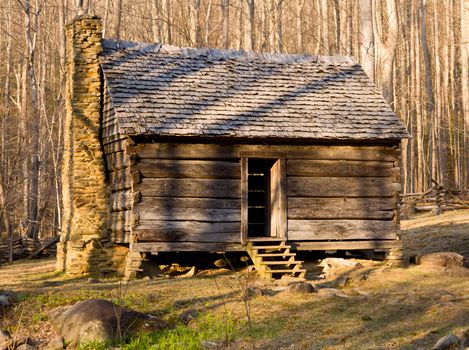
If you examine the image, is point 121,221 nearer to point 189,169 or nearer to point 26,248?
point 189,169

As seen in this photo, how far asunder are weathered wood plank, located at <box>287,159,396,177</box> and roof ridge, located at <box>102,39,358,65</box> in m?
3.64

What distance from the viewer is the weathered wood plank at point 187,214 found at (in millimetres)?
14711

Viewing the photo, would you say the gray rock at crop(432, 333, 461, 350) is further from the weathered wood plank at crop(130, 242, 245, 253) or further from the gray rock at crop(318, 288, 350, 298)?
the weathered wood plank at crop(130, 242, 245, 253)

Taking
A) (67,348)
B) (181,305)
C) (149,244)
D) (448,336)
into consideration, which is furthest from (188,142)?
(448,336)

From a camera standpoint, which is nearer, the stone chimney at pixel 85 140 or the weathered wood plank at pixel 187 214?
the weathered wood plank at pixel 187 214

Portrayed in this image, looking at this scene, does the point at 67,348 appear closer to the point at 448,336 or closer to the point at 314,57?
the point at 448,336

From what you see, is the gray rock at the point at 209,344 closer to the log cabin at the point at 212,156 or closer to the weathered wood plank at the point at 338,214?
the log cabin at the point at 212,156

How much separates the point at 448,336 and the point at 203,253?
27.8ft

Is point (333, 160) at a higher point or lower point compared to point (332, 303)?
higher

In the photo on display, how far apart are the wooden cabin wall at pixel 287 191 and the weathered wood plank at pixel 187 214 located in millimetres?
21

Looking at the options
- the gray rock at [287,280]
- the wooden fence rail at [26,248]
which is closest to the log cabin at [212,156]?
the gray rock at [287,280]

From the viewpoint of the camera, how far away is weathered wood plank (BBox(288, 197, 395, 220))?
1563 cm

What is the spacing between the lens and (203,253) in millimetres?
16297

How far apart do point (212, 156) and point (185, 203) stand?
3.89 feet
